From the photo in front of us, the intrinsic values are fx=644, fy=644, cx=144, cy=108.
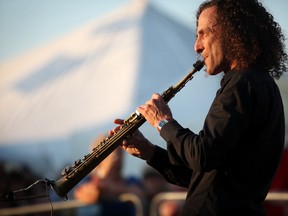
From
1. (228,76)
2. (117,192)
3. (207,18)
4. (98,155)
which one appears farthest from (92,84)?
(228,76)

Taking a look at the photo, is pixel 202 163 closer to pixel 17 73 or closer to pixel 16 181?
pixel 16 181

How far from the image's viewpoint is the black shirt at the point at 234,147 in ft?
10.0

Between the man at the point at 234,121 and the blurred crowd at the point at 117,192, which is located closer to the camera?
the man at the point at 234,121

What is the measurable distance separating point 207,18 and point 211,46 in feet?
0.60

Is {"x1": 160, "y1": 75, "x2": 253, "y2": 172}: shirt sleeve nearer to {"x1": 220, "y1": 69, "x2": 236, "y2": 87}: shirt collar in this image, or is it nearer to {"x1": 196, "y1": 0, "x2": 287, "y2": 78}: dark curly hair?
{"x1": 220, "y1": 69, "x2": 236, "y2": 87}: shirt collar

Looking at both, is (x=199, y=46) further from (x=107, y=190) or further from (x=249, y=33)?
(x=107, y=190)

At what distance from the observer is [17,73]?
12.5 meters

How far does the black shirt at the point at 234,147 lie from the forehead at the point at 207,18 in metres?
0.33

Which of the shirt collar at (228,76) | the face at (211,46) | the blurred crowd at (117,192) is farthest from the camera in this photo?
the blurred crowd at (117,192)

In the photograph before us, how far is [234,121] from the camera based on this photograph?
3051 mm

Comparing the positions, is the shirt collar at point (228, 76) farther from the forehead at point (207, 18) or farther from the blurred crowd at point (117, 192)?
the blurred crowd at point (117, 192)

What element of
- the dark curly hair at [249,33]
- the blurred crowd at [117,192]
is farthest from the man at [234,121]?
the blurred crowd at [117,192]

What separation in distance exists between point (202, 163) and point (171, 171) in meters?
0.73

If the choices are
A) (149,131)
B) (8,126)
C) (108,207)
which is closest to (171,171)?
(108,207)
